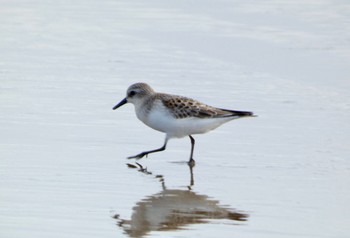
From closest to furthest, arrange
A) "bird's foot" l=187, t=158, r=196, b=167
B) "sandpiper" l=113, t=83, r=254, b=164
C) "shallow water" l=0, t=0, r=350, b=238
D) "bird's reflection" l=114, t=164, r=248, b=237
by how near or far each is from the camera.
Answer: "bird's reflection" l=114, t=164, r=248, b=237
"shallow water" l=0, t=0, r=350, b=238
"bird's foot" l=187, t=158, r=196, b=167
"sandpiper" l=113, t=83, r=254, b=164

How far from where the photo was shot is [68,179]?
7.83 metres

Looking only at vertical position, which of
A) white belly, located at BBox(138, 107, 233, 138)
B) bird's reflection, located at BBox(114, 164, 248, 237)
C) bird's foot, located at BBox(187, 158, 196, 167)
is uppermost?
white belly, located at BBox(138, 107, 233, 138)

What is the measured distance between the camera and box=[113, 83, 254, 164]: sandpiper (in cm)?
915

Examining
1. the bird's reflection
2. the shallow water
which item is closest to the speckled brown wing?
the shallow water

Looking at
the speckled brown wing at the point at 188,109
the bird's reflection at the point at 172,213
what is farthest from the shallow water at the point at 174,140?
the speckled brown wing at the point at 188,109

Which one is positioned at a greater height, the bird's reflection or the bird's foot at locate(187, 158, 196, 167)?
the bird's foot at locate(187, 158, 196, 167)

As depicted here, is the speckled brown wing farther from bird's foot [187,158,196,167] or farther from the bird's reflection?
the bird's reflection

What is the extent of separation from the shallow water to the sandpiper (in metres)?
0.21

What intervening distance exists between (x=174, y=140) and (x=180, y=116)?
70 centimetres

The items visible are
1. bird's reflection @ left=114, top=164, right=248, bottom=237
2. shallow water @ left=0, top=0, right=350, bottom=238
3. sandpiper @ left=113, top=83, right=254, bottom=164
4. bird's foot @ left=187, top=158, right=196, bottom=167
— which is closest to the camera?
bird's reflection @ left=114, top=164, right=248, bottom=237

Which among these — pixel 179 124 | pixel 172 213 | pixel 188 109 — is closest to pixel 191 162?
pixel 179 124

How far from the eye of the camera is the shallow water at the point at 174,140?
275 inches

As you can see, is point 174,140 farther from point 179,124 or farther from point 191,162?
point 191,162

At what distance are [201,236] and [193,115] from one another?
2.86 m
